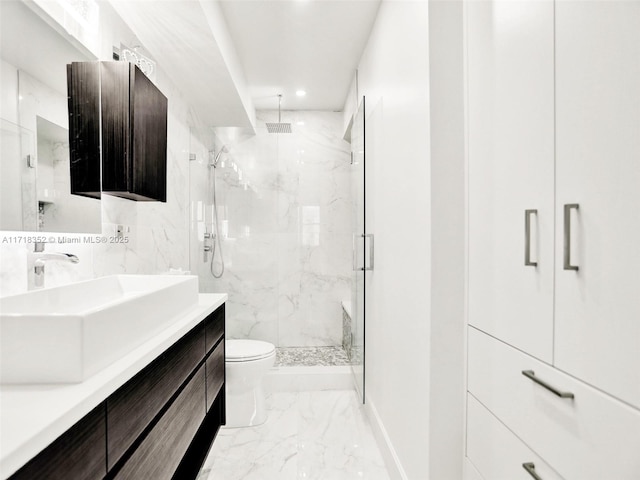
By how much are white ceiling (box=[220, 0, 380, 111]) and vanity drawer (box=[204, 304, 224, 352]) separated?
1722 millimetres

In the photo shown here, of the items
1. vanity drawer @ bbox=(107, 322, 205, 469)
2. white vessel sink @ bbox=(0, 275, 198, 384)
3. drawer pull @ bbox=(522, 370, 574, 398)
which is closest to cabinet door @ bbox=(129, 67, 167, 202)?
white vessel sink @ bbox=(0, 275, 198, 384)

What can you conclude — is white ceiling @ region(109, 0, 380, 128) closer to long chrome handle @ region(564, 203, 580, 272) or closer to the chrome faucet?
the chrome faucet

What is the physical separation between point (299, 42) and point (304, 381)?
255cm

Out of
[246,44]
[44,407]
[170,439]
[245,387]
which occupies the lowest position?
[245,387]

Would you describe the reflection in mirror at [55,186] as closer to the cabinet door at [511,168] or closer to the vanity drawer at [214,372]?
the vanity drawer at [214,372]

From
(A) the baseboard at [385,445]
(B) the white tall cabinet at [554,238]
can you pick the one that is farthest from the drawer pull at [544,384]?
(A) the baseboard at [385,445]

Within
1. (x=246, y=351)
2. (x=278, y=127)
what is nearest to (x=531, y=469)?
(x=246, y=351)

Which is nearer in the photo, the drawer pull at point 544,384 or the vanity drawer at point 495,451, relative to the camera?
the drawer pull at point 544,384

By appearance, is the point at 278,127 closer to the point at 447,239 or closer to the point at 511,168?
the point at 447,239

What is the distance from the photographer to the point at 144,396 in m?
0.99

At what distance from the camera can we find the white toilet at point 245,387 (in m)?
2.38

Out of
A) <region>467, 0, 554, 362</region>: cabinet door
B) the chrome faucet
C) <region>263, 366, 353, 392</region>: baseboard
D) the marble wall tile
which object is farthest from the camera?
the marble wall tile

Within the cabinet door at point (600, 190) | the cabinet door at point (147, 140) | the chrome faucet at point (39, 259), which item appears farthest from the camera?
the cabinet door at point (147, 140)

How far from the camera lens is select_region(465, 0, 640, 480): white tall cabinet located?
0.67 m
